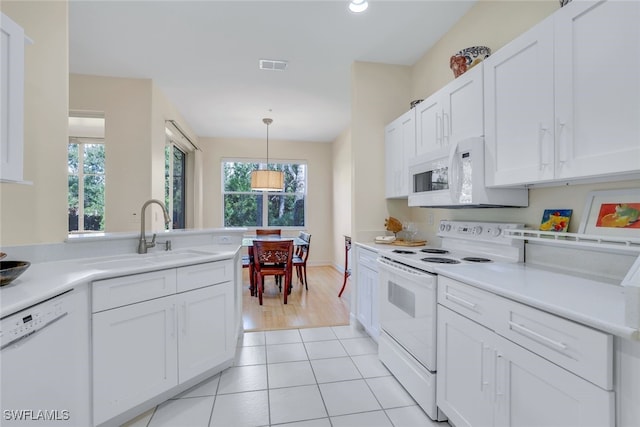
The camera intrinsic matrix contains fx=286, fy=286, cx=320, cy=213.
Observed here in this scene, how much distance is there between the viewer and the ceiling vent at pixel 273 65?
3.00m

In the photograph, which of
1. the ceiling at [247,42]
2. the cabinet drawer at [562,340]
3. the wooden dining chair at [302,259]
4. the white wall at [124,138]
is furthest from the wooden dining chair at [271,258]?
the cabinet drawer at [562,340]

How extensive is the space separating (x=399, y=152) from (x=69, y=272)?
2.62 m

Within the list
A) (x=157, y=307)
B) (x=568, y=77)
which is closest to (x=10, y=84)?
(x=157, y=307)

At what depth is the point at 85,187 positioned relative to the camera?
16.4ft

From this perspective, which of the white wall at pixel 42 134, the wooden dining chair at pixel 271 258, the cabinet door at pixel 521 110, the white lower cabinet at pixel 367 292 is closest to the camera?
the cabinet door at pixel 521 110

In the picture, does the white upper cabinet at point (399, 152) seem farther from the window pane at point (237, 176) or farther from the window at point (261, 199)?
the window pane at point (237, 176)

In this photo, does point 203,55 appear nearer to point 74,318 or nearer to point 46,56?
point 46,56

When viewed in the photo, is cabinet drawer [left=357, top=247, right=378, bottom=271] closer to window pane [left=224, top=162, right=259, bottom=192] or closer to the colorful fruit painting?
the colorful fruit painting

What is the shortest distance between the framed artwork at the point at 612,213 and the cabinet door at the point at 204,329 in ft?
7.29

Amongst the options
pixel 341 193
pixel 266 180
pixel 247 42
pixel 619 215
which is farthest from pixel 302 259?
pixel 619 215

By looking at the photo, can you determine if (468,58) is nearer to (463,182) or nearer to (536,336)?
A: (463,182)

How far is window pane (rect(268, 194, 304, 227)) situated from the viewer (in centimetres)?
634

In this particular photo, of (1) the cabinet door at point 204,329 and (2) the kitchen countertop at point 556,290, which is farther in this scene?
(1) the cabinet door at point 204,329

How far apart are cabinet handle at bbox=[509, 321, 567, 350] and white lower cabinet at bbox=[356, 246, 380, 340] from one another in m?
1.34
